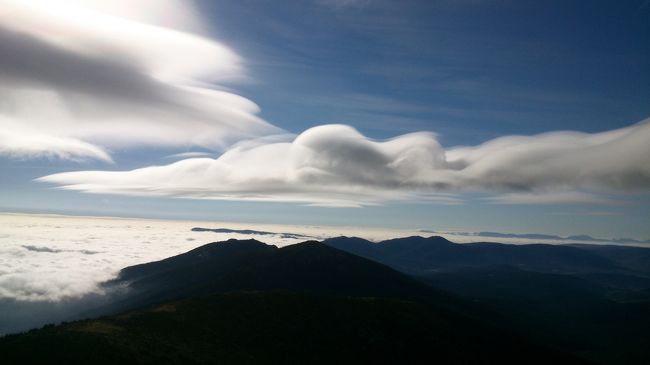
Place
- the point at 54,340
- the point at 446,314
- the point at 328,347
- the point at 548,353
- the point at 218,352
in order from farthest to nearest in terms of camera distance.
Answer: the point at 446,314
the point at 548,353
the point at 328,347
the point at 218,352
the point at 54,340

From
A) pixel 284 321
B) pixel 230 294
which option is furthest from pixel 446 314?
pixel 230 294

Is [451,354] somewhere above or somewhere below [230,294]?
below

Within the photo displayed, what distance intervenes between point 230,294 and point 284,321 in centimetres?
2904

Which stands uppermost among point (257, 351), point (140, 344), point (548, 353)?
point (140, 344)

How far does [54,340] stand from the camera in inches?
3231

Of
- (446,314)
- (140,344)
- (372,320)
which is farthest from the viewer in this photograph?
(446,314)

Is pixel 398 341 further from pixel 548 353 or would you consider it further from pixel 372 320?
pixel 548 353

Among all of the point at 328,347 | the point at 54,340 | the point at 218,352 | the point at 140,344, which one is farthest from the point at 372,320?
the point at 54,340

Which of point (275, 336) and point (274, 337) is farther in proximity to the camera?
point (275, 336)

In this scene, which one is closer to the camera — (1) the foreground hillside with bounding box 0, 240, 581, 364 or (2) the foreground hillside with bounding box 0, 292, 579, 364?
(2) the foreground hillside with bounding box 0, 292, 579, 364

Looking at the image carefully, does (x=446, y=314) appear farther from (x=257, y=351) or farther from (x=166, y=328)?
(x=166, y=328)

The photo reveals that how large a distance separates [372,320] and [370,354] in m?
22.2

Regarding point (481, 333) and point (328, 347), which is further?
point (481, 333)

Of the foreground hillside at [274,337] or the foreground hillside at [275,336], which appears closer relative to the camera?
the foreground hillside at [274,337]
